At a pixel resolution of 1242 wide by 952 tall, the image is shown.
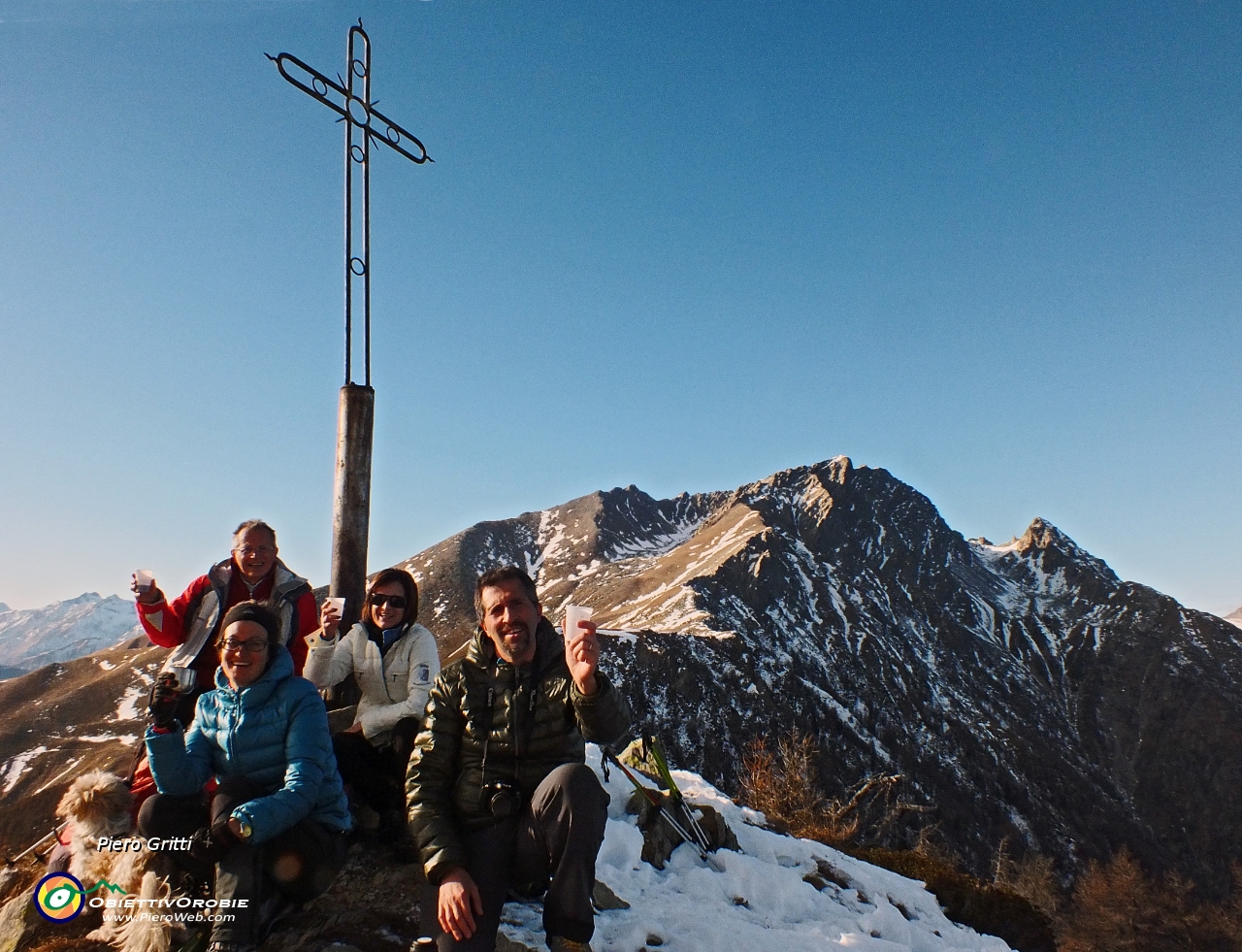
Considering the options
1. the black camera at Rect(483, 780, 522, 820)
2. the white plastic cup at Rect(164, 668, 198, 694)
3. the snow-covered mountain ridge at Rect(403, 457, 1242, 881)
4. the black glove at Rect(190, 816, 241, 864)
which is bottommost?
the snow-covered mountain ridge at Rect(403, 457, 1242, 881)

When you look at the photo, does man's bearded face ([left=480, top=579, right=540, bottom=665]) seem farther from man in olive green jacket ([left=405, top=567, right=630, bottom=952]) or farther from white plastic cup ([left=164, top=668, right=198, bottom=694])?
white plastic cup ([left=164, top=668, right=198, bottom=694])

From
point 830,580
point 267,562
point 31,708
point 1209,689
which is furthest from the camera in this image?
point 830,580

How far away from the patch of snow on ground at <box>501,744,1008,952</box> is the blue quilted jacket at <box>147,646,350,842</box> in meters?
1.55

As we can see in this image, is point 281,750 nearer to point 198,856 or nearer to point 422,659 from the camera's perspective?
point 198,856

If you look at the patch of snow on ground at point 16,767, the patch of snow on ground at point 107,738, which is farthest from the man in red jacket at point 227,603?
the patch of snow on ground at point 107,738

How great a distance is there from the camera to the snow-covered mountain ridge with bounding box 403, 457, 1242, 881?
346ft

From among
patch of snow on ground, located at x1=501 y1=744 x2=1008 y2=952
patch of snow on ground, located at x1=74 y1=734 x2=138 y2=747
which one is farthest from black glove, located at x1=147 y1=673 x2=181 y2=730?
patch of snow on ground, located at x1=74 y1=734 x2=138 y2=747

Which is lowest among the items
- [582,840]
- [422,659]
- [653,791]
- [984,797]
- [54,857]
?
[984,797]

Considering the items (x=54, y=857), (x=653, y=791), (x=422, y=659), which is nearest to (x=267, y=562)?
(x=422, y=659)

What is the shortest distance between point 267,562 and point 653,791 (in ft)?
16.1

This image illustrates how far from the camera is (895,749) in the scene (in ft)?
390

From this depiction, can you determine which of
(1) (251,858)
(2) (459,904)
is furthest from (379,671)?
(2) (459,904)

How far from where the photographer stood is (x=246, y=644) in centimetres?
475

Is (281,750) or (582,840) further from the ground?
(281,750)
